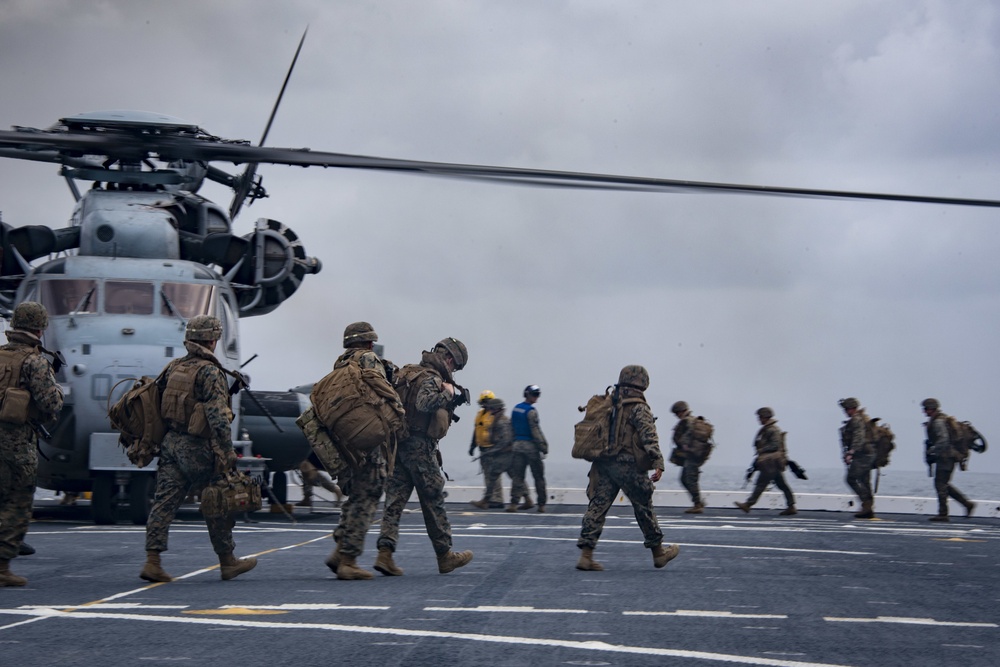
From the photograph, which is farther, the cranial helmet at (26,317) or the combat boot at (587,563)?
the combat boot at (587,563)

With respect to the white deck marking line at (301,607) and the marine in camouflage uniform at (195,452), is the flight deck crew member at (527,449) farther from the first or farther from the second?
the white deck marking line at (301,607)

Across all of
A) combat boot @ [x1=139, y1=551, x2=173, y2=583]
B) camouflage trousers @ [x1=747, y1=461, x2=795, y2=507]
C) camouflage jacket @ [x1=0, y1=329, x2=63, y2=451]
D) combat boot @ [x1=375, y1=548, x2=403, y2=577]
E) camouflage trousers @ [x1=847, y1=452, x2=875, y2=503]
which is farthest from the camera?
camouflage trousers @ [x1=747, y1=461, x2=795, y2=507]

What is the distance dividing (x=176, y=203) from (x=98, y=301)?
7.70 ft

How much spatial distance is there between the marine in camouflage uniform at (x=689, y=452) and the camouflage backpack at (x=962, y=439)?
147 inches

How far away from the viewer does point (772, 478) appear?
21062mm

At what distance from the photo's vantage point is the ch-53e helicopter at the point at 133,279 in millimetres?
14859

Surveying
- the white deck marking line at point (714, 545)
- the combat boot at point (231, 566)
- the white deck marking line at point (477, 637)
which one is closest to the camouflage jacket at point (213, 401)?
the combat boot at point (231, 566)

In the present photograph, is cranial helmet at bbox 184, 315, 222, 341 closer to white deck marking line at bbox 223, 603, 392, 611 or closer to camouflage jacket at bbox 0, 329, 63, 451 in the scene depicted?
camouflage jacket at bbox 0, 329, 63, 451

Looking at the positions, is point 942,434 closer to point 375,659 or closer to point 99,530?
point 99,530

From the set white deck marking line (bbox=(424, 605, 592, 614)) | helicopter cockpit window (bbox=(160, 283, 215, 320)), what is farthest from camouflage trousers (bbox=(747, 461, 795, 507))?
white deck marking line (bbox=(424, 605, 592, 614))

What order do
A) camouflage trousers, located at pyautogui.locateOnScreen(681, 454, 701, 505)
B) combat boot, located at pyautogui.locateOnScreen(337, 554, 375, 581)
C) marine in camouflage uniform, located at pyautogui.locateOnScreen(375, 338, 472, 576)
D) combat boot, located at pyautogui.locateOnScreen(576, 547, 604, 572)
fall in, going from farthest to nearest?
camouflage trousers, located at pyautogui.locateOnScreen(681, 454, 701, 505) → combat boot, located at pyautogui.locateOnScreen(576, 547, 604, 572) → marine in camouflage uniform, located at pyautogui.locateOnScreen(375, 338, 472, 576) → combat boot, located at pyautogui.locateOnScreen(337, 554, 375, 581)

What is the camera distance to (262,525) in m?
16.1

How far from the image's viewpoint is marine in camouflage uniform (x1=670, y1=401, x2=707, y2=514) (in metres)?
21.0

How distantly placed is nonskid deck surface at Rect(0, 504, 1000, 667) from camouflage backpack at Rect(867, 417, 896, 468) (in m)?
7.10
